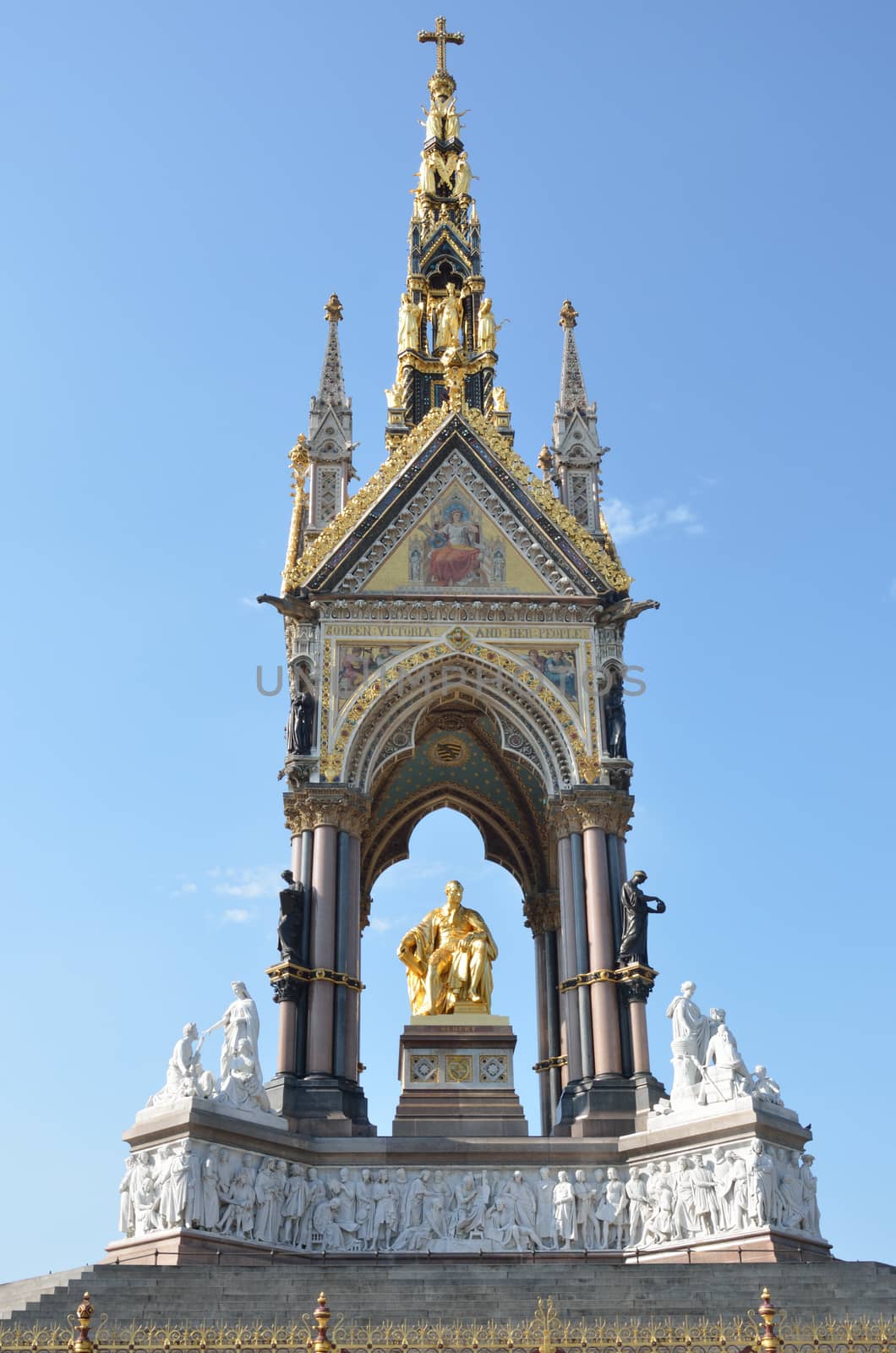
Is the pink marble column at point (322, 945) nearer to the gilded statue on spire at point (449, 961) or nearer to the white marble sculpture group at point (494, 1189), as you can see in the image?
the white marble sculpture group at point (494, 1189)

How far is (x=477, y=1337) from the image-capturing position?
1395 cm

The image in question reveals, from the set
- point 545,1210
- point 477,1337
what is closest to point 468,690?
point 545,1210

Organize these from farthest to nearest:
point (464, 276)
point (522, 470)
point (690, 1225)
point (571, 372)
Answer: point (464, 276) < point (571, 372) < point (522, 470) < point (690, 1225)

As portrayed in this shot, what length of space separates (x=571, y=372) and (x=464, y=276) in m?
4.75

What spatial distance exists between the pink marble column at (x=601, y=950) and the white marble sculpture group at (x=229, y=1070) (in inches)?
218

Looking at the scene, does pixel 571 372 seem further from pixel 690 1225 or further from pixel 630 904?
pixel 690 1225

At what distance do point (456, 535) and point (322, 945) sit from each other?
332 inches

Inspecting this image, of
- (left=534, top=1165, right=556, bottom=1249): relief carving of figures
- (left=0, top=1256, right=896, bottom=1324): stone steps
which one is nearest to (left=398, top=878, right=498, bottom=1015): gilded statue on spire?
(left=534, top=1165, right=556, bottom=1249): relief carving of figures

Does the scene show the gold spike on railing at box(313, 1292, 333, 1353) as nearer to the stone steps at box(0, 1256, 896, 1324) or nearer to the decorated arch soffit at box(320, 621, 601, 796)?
the stone steps at box(0, 1256, 896, 1324)

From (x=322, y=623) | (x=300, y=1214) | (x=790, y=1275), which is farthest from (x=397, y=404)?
(x=790, y=1275)

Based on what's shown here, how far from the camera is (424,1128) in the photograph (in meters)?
25.0

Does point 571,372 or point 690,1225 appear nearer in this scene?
point 690,1225

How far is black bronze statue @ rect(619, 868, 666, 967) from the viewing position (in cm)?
2577

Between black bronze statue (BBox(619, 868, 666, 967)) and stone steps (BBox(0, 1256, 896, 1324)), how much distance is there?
23.6 feet
